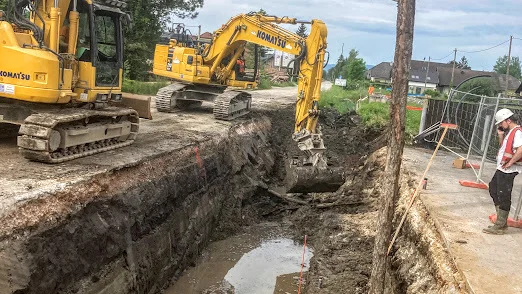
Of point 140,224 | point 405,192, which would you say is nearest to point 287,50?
point 405,192

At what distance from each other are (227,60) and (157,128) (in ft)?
16.5

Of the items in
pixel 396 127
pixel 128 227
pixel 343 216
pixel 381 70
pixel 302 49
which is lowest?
pixel 343 216

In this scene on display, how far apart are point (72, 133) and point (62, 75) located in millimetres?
989

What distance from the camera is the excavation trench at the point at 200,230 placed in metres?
5.76

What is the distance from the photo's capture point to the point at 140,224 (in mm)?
7664

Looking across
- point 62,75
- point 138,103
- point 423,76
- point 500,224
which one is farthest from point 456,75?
point 62,75

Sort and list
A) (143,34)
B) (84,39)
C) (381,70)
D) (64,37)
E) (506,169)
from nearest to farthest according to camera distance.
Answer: (506,169), (64,37), (84,39), (143,34), (381,70)

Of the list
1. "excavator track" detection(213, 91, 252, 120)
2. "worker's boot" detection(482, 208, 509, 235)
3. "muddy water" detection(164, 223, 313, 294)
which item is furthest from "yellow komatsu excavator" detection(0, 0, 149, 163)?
"worker's boot" detection(482, 208, 509, 235)

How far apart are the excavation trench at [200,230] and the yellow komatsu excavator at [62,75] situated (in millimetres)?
1124

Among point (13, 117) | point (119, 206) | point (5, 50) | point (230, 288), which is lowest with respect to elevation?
point (230, 288)

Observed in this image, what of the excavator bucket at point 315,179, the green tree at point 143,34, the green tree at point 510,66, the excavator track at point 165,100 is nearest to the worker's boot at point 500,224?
the excavator bucket at point 315,179

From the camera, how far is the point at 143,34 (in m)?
28.5

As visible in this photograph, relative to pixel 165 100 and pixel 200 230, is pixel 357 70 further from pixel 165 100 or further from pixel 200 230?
pixel 200 230

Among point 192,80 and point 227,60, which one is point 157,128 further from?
point 227,60
